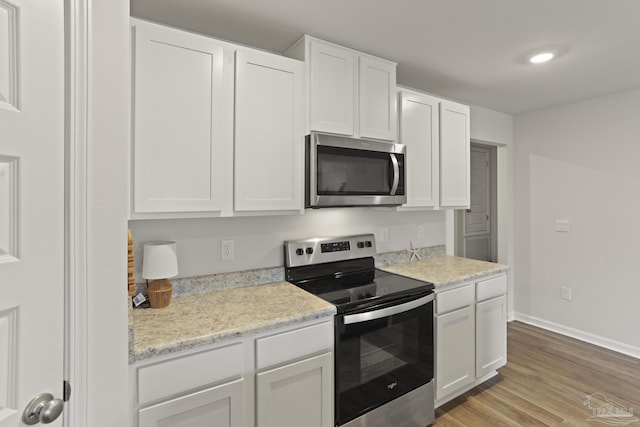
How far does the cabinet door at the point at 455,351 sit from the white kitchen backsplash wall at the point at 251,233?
731mm

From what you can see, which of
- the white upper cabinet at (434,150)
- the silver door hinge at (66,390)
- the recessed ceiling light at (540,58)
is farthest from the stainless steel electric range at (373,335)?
the recessed ceiling light at (540,58)

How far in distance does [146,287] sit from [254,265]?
601 mm

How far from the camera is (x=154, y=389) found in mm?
1185

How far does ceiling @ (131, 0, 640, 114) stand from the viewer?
5.39 ft

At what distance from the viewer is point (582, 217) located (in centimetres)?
323

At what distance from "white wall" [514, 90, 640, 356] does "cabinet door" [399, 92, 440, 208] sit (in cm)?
184

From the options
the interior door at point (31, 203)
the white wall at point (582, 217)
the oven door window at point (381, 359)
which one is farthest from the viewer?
the white wall at point (582, 217)

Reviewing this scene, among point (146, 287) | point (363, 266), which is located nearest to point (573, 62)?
point (363, 266)

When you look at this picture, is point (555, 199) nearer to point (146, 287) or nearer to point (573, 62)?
point (573, 62)

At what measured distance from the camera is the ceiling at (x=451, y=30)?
164 cm

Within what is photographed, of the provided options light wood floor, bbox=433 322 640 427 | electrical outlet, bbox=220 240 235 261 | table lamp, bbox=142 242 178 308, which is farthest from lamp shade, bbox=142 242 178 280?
light wood floor, bbox=433 322 640 427

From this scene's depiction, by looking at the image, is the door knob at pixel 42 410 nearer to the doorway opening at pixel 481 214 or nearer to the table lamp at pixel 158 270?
the table lamp at pixel 158 270

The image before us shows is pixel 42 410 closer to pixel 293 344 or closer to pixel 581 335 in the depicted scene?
pixel 293 344

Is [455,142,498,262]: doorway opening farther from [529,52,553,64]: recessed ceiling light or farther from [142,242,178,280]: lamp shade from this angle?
[142,242,178,280]: lamp shade
